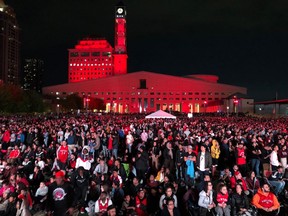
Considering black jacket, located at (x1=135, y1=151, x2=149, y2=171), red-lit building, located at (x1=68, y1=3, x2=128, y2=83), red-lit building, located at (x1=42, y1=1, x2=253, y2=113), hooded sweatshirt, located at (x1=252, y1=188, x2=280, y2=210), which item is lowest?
hooded sweatshirt, located at (x1=252, y1=188, x2=280, y2=210)

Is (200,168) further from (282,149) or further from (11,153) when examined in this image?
(11,153)

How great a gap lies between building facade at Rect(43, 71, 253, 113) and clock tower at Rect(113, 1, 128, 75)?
28478mm

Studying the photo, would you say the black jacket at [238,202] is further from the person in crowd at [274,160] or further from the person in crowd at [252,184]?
the person in crowd at [274,160]

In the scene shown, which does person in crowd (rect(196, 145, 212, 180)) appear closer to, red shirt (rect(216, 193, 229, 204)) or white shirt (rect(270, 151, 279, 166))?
white shirt (rect(270, 151, 279, 166))

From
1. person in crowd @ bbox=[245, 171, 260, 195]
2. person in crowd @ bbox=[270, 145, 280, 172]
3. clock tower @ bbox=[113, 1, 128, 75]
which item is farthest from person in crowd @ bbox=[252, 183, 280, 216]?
clock tower @ bbox=[113, 1, 128, 75]

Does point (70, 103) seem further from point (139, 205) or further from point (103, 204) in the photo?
point (103, 204)

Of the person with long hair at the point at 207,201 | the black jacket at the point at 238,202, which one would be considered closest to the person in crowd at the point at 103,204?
the person with long hair at the point at 207,201

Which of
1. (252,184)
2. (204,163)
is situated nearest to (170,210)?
(252,184)

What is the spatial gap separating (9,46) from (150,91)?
203ft

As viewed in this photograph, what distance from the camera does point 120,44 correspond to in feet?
420

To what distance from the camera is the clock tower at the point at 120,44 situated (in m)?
124

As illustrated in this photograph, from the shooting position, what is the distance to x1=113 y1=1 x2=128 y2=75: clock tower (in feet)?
406

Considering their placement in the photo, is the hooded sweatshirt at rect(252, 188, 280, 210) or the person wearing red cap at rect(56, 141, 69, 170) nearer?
the hooded sweatshirt at rect(252, 188, 280, 210)

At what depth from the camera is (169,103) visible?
313ft
